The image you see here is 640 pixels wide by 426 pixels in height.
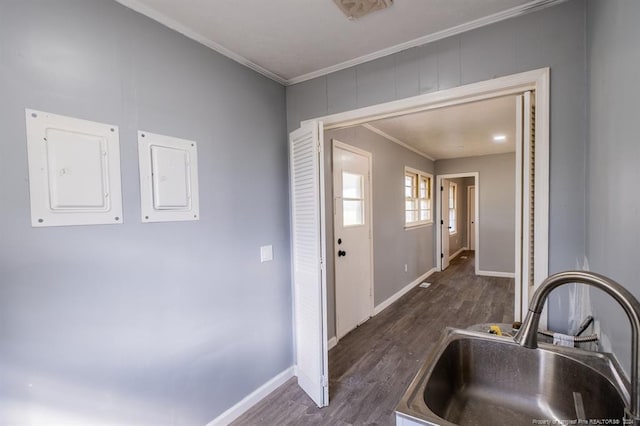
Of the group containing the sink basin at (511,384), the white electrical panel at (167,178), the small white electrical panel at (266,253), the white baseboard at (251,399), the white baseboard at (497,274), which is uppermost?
the white electrical panel at (167,178)

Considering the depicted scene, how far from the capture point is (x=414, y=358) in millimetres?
2717

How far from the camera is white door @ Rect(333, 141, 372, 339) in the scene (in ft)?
10.3

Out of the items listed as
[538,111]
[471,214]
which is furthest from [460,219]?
[538,111]

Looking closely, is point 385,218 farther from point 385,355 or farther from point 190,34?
point 190,34

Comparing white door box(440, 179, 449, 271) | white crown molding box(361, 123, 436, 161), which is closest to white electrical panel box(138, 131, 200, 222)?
white crown molding box(361, 123, 436, 161)

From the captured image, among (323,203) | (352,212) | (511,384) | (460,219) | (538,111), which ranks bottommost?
(511,384)

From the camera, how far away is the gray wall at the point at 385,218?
3.03m

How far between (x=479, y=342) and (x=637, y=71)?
99 cm

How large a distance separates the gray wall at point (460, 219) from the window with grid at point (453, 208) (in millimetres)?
136

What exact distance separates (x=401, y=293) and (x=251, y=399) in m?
3.09

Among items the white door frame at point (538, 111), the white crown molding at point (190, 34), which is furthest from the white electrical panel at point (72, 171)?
the white door frame at point (538, 111)

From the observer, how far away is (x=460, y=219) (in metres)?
8.43

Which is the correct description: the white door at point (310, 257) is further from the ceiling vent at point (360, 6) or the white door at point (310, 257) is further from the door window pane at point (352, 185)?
the door window pane at point (352, 185)

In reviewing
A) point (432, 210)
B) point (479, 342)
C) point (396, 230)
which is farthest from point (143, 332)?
point (432, 210)
